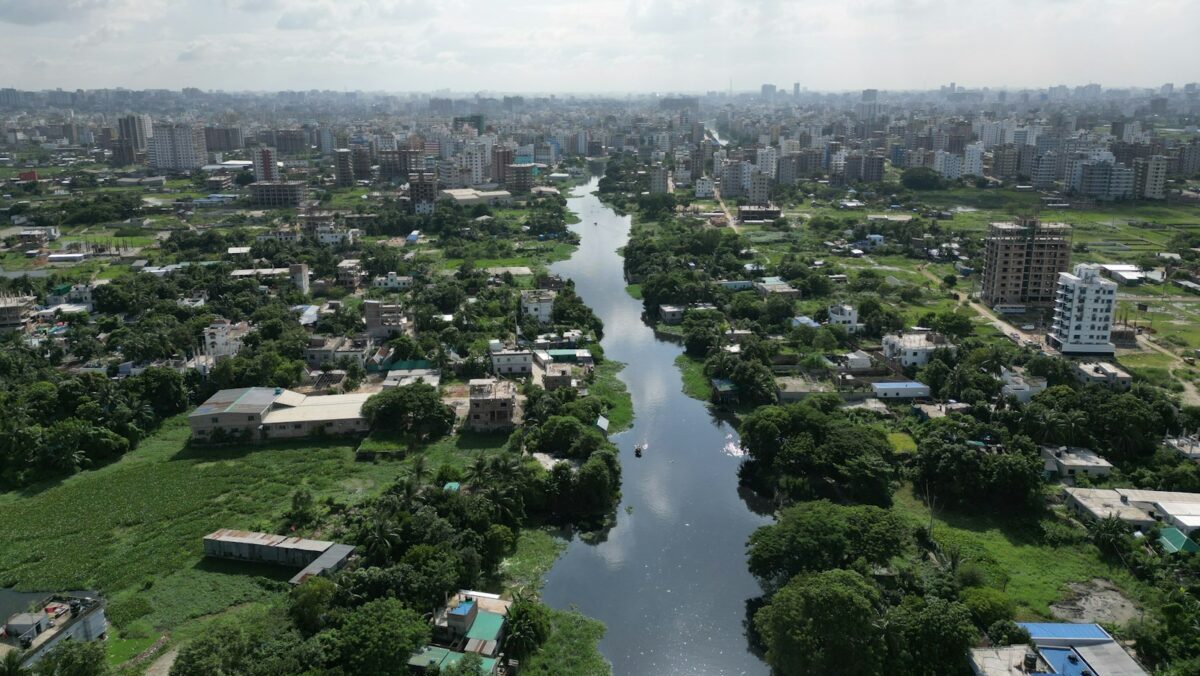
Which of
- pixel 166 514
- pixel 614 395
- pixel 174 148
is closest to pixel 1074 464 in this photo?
pixel 614 395

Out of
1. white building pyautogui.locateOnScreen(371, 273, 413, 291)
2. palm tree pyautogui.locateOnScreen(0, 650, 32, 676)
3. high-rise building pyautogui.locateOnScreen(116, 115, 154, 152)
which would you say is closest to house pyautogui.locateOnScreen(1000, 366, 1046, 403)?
palm tree pyautogui.locateOnScreen(0, 650, 32, 676)

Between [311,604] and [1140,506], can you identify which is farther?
[1140,506]

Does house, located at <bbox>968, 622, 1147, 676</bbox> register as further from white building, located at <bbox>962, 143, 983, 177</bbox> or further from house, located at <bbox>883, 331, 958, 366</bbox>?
white building, located at <bbox>962, 143, 983, 177</bbox>

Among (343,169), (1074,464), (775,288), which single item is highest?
(343,169)

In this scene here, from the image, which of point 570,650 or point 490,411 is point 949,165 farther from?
point 570,650

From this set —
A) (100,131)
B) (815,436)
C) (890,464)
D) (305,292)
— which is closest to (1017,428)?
(890,464)
